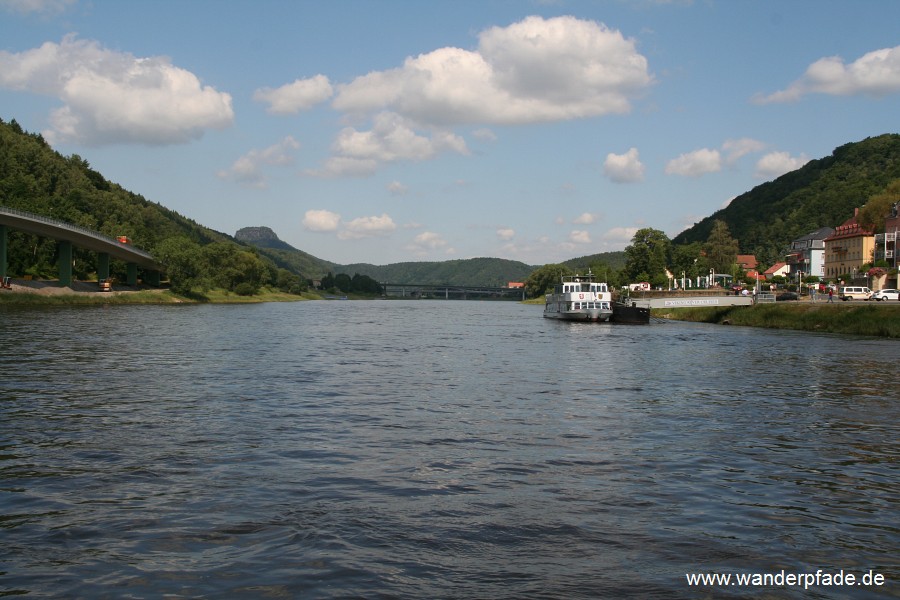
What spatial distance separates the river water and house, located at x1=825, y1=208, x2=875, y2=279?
413 feet

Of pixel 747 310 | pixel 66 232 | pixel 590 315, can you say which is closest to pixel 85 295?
pixel 66 232

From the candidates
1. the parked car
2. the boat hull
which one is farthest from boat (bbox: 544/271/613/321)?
the parked car

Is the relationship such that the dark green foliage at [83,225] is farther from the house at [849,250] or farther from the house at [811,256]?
the house at [811,256]

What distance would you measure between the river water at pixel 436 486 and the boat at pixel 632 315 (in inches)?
2526

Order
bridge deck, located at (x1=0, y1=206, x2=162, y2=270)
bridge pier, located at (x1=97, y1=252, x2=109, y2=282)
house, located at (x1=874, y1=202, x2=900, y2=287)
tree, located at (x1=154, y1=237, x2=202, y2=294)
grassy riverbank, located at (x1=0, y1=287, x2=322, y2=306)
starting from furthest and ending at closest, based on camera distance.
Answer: tree, located at (x1=154, y1=237, x2=202, y2=294) < bridge pier, located at (x1=97, y1=252, x2=109, y2=282) < house, located at (x1=874, y1=202, x2=900, y2=287) < bridge deck, located at (x1=0, y1=206, x2=162, y2=270) < grassy riverbank, located at (x1=0, y1=287, x2=322, y2=306)

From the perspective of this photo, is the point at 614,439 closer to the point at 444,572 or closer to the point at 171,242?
the point at 444,572

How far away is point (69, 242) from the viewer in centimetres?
13300

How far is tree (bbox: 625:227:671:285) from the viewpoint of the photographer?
619 feet

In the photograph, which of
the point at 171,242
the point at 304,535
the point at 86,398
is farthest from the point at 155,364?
the point at 171,242

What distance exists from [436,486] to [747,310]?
87.7 m

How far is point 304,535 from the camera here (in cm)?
1152

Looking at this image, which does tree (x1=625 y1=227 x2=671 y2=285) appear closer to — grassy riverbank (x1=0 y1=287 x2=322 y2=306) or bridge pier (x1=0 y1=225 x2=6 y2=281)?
grassy riverbank (x1=0 y1=287 x2=322 y2=306)

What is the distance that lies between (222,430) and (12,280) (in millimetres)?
121590

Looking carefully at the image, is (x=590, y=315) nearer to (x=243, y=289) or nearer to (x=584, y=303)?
(x=584, y=303)
